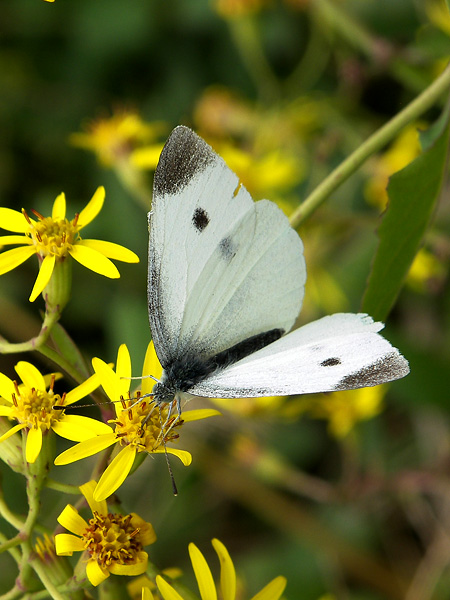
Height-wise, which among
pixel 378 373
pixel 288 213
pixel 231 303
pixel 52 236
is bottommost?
pixel 378 373

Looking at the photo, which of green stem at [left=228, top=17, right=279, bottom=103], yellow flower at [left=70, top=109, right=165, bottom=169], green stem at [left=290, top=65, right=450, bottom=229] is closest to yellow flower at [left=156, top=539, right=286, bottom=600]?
green stem at [left=290, top=65, right=450, bottom=229]

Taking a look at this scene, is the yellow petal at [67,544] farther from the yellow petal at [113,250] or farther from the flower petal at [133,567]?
the yellow petal at [113,250]

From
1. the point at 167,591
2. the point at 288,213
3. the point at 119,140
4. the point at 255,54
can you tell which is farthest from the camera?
the point at 255,54

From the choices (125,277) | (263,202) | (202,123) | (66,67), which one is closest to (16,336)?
(125,277)

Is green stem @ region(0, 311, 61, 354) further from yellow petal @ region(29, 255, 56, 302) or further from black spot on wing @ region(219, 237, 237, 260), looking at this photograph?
black spot on wing @ region(219, 237, 237, 260)

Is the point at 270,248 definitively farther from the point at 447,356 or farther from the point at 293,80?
the point at 293,80

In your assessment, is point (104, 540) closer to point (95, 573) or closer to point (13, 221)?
point (95, 573)

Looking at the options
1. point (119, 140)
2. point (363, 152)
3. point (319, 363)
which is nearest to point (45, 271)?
point (319, 363)
